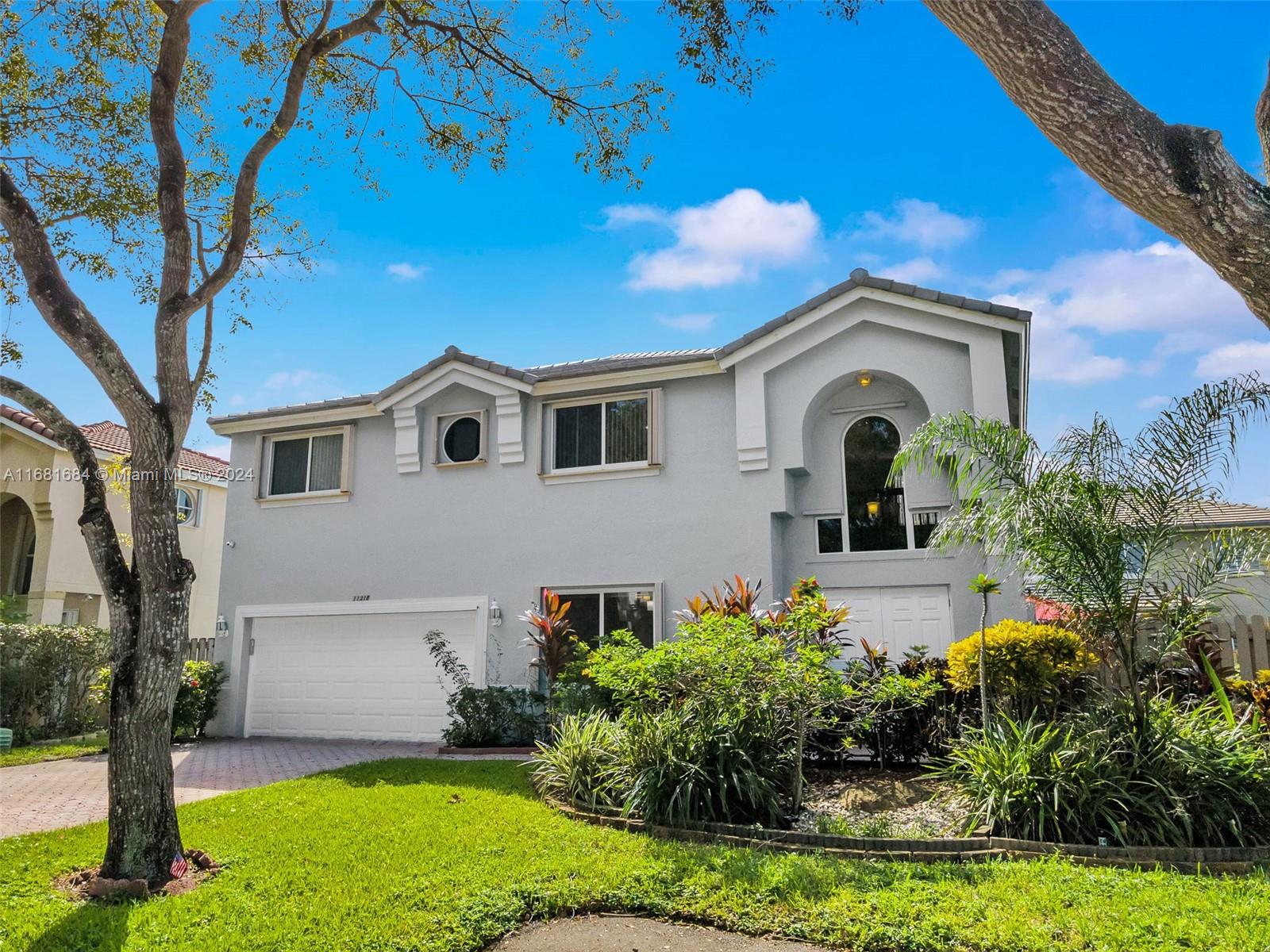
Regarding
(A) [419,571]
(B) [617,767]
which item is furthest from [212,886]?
(A) [419,571]

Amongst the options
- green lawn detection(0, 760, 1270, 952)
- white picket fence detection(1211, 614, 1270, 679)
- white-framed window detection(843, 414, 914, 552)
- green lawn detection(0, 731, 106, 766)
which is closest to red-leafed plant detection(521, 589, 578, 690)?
white-framed window detection(843, 414, 914, 552)

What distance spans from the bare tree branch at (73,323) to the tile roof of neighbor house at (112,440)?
36.1 feet

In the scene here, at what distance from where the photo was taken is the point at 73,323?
6.98 metres

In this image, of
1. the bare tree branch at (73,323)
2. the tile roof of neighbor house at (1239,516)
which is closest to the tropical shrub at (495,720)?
the bare tree branch at (73,323)

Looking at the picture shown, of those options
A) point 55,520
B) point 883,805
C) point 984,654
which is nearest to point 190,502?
point 55,520

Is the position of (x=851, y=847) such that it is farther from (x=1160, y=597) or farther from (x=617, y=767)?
(x=1160, y=597)

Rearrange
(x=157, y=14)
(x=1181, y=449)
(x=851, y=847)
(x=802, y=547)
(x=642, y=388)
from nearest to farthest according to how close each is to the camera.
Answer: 1. (x=851, y=847)
2. (x=1181, y=449)
3. (x=157, y=14)
4. (x=802, y=547)
5. (x=642, y=388)

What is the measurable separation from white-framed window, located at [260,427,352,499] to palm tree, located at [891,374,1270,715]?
12889mm

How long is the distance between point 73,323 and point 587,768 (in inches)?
246

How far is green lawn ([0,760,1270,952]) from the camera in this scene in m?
5.10

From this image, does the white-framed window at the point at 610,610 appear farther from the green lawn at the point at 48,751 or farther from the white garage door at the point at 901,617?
the green lawn at the point at 48,751

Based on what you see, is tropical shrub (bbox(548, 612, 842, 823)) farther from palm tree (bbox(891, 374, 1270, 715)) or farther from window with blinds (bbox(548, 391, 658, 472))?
window with blinds (bbox(548, 391, 658, 472))

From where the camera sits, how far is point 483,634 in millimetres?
15570

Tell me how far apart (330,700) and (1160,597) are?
14041 millimetres
